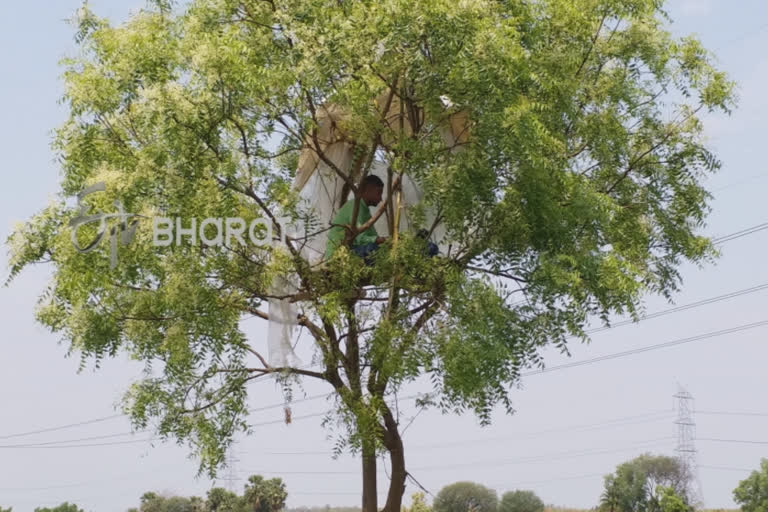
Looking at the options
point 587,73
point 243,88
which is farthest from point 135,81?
point 587,73

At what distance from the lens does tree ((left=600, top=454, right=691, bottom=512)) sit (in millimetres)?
26500

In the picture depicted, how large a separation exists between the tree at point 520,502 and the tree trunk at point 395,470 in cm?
1611

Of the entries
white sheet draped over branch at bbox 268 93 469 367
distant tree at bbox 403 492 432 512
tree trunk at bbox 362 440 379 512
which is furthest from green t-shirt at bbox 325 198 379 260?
distant tree at bbox 403 492 432 512

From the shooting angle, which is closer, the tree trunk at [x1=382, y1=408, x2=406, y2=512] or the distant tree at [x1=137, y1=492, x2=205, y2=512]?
the tree trunk at [x1=382, y1=408, x2=406, y2=512]

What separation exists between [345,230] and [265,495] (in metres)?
16.8

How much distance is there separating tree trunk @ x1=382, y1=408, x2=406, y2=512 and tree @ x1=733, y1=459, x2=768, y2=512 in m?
21.2

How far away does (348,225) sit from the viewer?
9.26m

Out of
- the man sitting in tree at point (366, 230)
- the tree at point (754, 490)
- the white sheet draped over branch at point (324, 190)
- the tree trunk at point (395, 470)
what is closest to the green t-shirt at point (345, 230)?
the man sitting in tree at point (366, 230)

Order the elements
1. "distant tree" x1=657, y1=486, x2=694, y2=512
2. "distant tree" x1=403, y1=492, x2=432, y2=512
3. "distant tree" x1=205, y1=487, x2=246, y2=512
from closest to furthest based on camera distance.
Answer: "distant tree" x1=403, y1=492, x2=432, y2=512
"distant tree" x1=657, y1=486, x2=694, y2=512
"distant tree" x1=205, y1=487, x2=246, y2=512

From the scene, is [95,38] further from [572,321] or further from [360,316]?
[572,321]

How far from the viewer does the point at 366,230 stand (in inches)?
368

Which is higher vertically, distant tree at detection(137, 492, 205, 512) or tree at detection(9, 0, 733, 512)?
tree at detection(9, 0, 733, 512)

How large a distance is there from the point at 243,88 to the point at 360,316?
2371 mm

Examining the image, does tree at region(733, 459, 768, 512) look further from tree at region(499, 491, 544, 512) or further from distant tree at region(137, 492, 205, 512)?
distant tree at region(137, 492, 205, 512)
